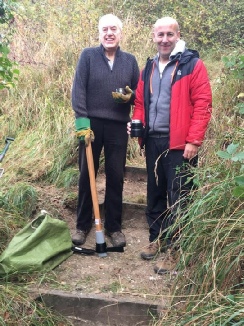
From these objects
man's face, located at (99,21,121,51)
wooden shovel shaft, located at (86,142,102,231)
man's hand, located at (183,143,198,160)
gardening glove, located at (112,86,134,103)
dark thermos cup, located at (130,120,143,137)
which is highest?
man's face, located at (99,21,121,51)

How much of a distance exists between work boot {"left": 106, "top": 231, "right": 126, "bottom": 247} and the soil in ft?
0.20

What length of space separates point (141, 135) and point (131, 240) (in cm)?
120

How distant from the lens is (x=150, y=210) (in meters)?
4.06

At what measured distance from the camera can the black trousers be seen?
4125 mm

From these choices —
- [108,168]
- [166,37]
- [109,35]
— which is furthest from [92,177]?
[166,37]

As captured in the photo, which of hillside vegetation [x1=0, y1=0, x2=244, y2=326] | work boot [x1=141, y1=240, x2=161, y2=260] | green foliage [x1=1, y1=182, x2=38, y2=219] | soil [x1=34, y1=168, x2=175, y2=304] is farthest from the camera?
green foliage [x1=1, y1=182, x2=38, y2=219]


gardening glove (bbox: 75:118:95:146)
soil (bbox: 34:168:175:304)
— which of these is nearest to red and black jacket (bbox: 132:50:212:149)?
gardening glove (bbox: 75:118:95:146)

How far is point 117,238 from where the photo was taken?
435 centimetres

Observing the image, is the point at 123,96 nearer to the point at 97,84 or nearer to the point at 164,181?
the point at 97,84

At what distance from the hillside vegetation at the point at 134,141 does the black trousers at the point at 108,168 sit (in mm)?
636

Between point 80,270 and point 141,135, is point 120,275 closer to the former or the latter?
point 80,270

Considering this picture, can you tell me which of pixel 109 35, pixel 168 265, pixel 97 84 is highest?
pixel 109 35

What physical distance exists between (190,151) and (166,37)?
895mm

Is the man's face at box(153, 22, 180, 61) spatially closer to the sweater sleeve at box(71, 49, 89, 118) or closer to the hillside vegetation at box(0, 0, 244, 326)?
the hillside vegetation at box(0, 0, 244, 326)
